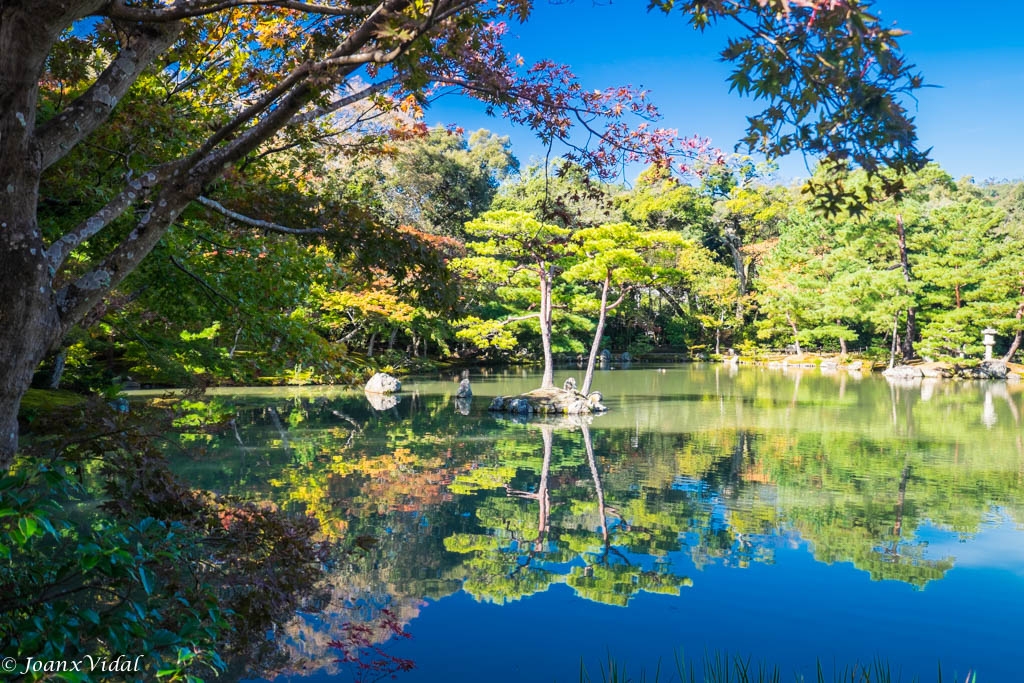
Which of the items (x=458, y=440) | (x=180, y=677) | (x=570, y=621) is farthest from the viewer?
(x=458, y=440)

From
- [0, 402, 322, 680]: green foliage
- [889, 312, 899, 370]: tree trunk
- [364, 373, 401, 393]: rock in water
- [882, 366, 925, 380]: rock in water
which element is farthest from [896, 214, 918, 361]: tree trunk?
[0, 402, 322, 680]: green foliage

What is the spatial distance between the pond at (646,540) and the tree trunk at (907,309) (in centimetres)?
1303

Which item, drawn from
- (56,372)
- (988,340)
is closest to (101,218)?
(56,372)

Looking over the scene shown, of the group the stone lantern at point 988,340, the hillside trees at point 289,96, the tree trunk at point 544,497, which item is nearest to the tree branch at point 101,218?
the hillside trees at point 289,96

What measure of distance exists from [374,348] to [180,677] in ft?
72.7

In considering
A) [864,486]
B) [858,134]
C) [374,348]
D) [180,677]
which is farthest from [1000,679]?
[374,348]

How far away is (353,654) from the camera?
348 cm

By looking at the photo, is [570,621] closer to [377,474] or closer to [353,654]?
[353,654]

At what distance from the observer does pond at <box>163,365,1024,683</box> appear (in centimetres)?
369

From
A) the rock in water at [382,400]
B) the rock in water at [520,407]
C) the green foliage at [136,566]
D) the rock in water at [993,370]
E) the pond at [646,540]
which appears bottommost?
the pond at [646,540]

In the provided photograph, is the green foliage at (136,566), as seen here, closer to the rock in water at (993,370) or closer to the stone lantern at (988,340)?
the stone lantern at (988,340)

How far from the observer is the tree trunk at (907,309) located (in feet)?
74.9

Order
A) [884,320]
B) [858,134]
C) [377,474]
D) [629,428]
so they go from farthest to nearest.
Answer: [884,320] < [629,428] < [377,474] < [858,134]

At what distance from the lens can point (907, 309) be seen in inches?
930
